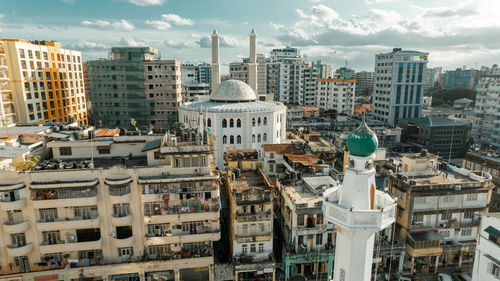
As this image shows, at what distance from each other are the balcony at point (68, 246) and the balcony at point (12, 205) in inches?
175

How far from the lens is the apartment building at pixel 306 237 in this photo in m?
35.7

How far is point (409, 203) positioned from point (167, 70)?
230 feet

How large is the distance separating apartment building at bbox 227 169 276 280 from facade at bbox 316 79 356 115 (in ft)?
332

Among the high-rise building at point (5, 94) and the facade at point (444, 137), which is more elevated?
the high-rise building at point (5, 94)

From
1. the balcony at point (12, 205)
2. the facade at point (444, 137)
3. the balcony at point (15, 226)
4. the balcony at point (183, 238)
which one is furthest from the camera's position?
the facade at point (444, 137)

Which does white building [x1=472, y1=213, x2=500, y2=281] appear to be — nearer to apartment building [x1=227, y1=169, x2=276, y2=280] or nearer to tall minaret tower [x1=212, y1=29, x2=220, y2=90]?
apartment building [x1=227, y1=169, x2=276, y2=280]

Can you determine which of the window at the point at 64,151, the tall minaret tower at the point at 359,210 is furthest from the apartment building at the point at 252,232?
the window at the point at 64,151

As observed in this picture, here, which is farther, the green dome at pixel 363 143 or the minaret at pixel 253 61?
the minaret at pixel 253 61

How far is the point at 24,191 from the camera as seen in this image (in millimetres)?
30984

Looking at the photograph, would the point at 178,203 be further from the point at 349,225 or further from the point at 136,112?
the point at 136,112

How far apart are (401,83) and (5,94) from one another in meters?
108

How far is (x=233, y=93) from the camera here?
77312mm

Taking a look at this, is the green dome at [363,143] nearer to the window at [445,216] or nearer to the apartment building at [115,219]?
the apartment building at [115,219]

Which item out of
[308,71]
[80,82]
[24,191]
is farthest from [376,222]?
[308,71]
